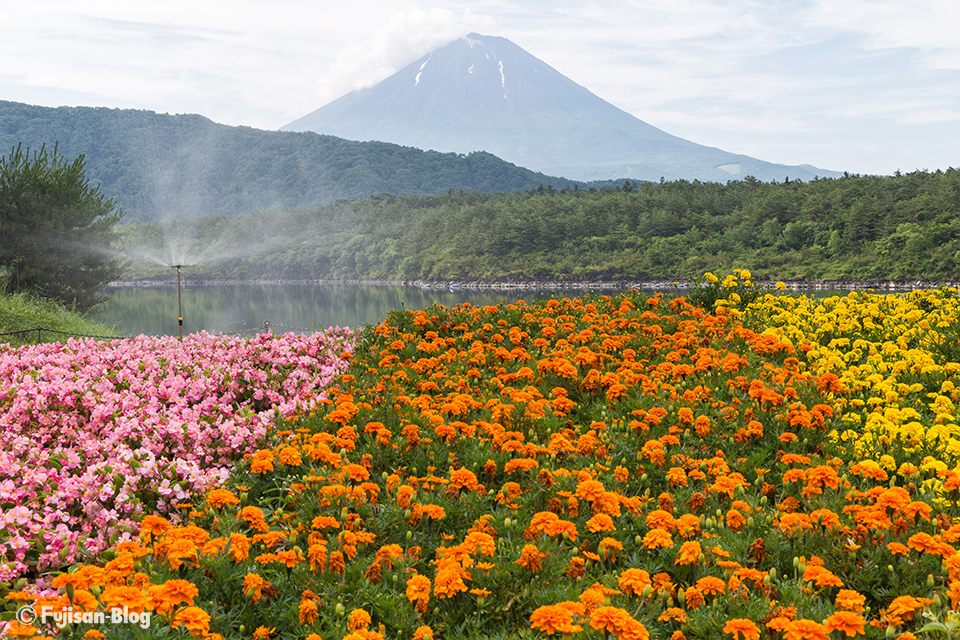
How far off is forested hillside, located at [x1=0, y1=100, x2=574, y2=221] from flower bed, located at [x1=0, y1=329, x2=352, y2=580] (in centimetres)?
15618

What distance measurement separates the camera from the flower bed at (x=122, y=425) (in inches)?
158

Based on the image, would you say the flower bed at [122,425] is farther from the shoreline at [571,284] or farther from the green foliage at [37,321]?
the shoreline at [571,284]

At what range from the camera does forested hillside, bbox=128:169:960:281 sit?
60.9m

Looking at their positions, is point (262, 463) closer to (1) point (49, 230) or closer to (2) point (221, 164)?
(1) point (49, 230)

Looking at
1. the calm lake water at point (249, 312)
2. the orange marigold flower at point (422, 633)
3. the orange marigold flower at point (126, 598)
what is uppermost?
the orange marigold flower at point (126, 598)

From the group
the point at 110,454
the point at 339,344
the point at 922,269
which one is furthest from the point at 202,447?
the point at 922,269

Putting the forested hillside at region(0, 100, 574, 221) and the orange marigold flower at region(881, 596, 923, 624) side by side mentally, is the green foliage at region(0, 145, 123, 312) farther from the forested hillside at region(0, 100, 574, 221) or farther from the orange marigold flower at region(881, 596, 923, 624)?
the forested hillside at region(0, 100, 574, 221)

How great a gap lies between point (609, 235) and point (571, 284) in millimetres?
10030

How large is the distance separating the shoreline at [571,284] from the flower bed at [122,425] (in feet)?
78.0

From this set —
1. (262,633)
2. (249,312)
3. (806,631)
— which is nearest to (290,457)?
(262,633)

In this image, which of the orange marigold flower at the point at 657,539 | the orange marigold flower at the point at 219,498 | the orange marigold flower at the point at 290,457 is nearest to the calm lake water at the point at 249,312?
the orange marigold flower at the point at 290,457

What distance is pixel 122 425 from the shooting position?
505cm

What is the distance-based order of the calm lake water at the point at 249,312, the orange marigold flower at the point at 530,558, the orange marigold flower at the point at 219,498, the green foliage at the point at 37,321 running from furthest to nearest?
the calm lake water at the point at 249,312 < the green foliage at the point at 37,321 < the orange marigold flower at the point at 219,498 < the orange marigold flower at the point at 530,558

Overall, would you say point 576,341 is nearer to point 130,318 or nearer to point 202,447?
point 202,447
